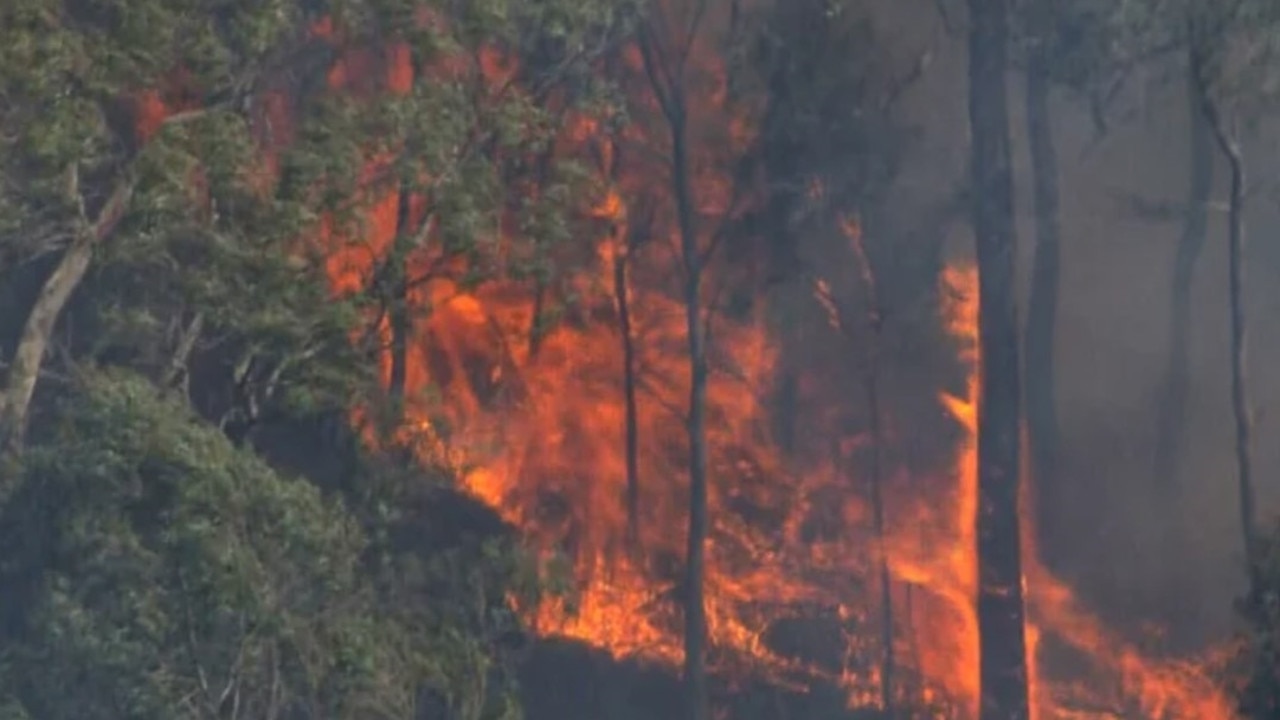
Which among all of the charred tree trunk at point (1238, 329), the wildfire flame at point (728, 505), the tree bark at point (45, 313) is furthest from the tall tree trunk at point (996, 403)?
the tree bark at point (45, 313)

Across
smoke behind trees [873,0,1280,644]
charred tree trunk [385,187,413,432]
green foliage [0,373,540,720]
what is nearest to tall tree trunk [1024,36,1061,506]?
smoke behind trees [873,0,1280,644]

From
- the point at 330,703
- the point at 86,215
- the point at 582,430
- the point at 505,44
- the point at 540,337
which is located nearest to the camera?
the point at 330,703

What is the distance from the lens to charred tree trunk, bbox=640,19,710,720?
57.6 ft

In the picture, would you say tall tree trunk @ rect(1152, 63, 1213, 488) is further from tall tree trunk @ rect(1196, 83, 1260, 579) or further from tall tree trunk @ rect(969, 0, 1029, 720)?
tall tree trunk @ rect(969, 0, 1029, 720)

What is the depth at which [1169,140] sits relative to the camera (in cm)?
1869

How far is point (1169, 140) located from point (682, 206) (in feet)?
14.8

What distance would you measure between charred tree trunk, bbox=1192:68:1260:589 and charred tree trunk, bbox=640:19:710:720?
442cm

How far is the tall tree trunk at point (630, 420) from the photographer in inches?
696

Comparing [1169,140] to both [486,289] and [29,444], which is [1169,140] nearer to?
[486,289]

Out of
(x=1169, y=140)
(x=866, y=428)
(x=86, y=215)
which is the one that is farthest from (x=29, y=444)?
(x=1169, y=140)

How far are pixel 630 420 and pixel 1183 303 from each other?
520 centimetres

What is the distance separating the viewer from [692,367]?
17.9 metres

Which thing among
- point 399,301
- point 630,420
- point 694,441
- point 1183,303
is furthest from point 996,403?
point 399,301

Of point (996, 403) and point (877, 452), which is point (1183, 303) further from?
point (877, 452)
